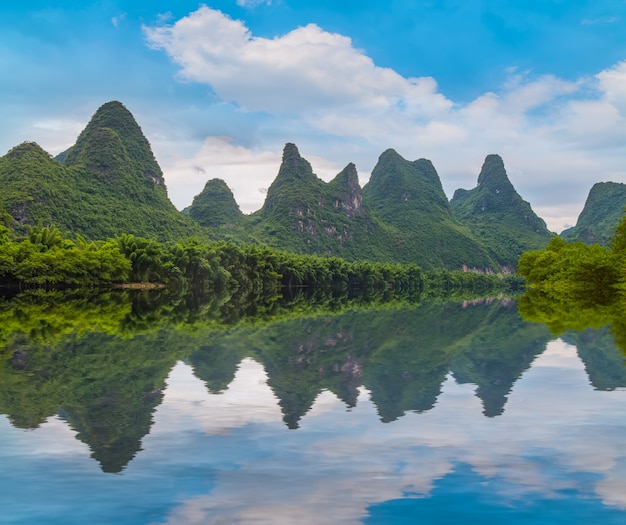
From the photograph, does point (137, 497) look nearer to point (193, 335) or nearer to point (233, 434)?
point (233, 434)

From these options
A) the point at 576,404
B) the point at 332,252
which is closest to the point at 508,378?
the point at 576,404

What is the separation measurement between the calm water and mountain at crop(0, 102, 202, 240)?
2962 inches

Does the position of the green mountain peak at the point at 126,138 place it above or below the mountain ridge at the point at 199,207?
above

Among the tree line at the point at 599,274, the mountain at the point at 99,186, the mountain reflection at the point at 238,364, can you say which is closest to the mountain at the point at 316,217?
Result: the mountain at the point at 99,186

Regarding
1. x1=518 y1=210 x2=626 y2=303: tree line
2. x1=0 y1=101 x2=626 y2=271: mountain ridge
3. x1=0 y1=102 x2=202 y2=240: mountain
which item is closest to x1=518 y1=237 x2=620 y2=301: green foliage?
x1=518 y1=210 x2=626 y2=303: tree line

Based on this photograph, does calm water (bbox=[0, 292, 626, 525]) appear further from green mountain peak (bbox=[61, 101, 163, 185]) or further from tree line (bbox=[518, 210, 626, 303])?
green mountain peak (bbox=[61, 101, 163, 185])

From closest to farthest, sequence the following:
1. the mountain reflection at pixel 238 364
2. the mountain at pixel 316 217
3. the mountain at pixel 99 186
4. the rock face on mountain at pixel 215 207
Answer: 1. the mountain reflection at pixel 238 364
2. the mountain at pixel 99 186
3. the mountain at pixel 316 217
4. the rock face on mountain at pixel 215 207

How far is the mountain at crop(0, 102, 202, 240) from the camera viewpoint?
92.7 meters

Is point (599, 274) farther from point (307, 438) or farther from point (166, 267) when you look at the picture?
point (307, 438)

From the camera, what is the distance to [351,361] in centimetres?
1485

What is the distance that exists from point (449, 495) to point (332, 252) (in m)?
159

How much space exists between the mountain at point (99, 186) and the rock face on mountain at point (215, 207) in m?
26.3

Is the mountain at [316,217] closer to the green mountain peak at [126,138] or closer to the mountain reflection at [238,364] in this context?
the green mountain peak at [126,138]

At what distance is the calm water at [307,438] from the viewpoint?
5.45 metres
